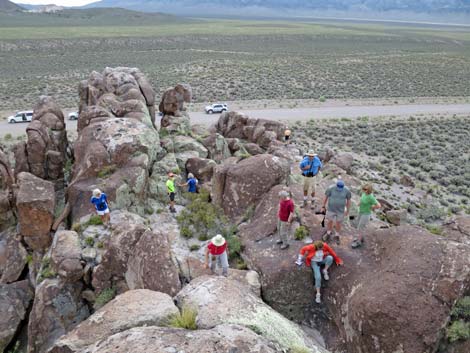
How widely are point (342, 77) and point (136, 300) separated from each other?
243ft

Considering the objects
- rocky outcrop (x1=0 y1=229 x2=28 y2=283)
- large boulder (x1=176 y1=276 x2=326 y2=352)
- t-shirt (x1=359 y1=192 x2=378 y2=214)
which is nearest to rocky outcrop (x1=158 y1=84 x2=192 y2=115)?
rocky outcrop (x1=0 y1=229 x2=28 y2=283)

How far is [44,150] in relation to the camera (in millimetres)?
20516

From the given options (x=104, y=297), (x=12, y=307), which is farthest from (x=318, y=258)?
(x=12, y=307)

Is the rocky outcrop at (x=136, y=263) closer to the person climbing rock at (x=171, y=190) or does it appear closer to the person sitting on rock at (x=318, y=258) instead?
the person climbing rock at (x=171, y=190)

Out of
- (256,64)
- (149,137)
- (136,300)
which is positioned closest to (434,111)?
(256,64)

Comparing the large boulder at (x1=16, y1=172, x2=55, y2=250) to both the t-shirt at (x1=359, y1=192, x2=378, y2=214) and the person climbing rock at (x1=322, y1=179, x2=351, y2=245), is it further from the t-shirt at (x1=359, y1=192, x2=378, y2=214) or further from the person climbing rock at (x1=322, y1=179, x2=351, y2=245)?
the t-shirt at (x1=359, y1=192, x2=378, y2=214)

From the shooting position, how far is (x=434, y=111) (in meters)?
54.8

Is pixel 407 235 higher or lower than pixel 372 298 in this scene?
higher

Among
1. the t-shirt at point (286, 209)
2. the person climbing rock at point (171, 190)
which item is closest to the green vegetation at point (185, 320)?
the t-shirt at point (286, 209)

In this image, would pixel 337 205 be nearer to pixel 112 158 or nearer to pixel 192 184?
pixel 192 184

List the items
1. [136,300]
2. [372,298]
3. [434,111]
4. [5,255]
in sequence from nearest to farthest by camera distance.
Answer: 1. [136,300]
2. [372,298]
3. [5,255]
4. [434,111]

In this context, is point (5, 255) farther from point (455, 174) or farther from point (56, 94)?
point (56, 94)

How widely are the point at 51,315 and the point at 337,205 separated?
10107 millimetres

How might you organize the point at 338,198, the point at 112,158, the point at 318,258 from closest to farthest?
the point at 318,258, the point at 338,198, the point at 112,158
